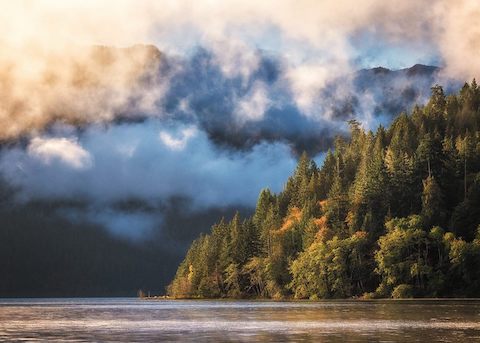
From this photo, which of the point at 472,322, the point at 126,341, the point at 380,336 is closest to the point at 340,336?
the point at 380,336

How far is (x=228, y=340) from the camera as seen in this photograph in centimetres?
6444

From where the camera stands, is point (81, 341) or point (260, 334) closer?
point (81, 341)

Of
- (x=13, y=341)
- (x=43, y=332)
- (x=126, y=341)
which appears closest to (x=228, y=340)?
(x=126, y=341)

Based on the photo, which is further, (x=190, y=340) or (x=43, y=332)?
(x=43, y=332)

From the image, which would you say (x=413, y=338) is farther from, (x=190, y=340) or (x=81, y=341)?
(x=81, y=341)

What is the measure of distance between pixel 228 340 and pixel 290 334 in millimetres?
9832

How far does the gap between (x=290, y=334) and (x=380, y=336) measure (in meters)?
9.08

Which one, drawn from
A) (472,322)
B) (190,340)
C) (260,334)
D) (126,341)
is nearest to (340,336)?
(260,334)

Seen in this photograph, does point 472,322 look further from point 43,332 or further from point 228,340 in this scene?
point 43,332

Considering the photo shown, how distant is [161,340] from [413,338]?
20.7 metres

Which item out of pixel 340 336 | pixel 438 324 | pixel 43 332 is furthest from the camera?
pixel 438 324

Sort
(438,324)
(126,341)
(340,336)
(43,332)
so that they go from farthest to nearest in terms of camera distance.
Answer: (438,324), (43,332), (340,336), (126,341)

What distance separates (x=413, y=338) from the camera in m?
64.6

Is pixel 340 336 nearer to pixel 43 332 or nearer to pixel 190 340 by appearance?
pixel 190 340
